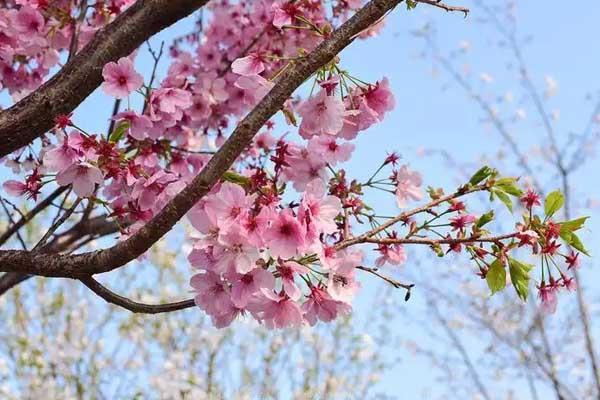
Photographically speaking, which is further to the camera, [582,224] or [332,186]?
[332,186]

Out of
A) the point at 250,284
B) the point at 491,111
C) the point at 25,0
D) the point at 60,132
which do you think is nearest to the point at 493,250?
the point at 250,284

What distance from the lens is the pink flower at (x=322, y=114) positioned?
58.4 inches

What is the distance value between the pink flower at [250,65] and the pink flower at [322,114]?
168 millimetres

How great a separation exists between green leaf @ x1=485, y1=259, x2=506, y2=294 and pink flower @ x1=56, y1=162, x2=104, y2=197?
0.83 metres

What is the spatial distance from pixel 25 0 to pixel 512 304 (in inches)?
176

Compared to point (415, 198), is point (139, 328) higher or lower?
higher

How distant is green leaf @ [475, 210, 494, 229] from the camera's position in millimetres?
1409

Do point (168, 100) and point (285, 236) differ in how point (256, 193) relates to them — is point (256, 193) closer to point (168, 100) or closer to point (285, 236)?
point (285, 236)

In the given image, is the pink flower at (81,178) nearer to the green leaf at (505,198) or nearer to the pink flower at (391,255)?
the pink flower at (391,255)

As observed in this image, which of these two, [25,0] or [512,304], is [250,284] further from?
[512,304]

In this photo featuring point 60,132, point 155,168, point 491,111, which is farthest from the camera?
point 491,111

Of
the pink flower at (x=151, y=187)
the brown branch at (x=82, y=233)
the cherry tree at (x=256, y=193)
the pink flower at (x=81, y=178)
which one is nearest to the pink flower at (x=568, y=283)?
the cherry tree at (x=256, y=193)

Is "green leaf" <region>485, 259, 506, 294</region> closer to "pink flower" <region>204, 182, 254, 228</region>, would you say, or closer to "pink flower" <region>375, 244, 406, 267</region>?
"pink flower" <region>375, 244, 406, 267</region>

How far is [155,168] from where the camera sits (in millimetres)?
2035
